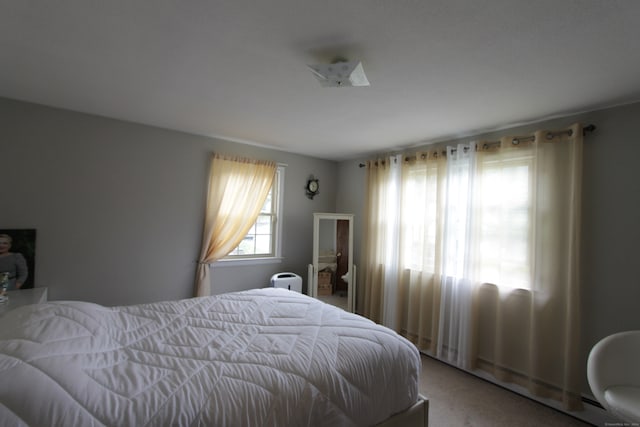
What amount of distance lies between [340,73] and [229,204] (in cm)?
233

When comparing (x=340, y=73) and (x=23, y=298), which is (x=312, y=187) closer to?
(x=340, y=73)

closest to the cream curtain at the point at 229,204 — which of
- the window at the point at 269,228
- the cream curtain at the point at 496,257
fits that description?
the window at the point at 269,228

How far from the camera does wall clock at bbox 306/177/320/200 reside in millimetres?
4250

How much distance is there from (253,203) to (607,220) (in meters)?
3.41

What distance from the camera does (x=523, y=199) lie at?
2.62 meters

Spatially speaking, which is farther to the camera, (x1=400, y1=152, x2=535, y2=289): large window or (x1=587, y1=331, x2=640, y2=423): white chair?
(x1=400, y1=152, x2=535, y2=289): large window

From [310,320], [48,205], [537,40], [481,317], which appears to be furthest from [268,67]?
[481,317]

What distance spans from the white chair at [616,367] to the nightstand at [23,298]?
3969 millimetres

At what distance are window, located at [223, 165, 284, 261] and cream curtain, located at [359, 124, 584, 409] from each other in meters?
1.44

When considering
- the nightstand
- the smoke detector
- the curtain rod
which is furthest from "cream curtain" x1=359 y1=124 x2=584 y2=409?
the nightstand

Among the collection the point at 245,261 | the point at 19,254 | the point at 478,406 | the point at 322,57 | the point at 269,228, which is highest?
the point at 322,57

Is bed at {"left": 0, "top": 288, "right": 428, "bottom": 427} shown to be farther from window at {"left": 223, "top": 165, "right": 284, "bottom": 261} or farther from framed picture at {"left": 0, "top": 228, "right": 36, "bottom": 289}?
window at {"left": 223, "top": 165, "right": 284, "bottom": 261}

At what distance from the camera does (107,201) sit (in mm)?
2828

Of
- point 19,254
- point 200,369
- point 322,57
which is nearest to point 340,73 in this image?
point 322,57
